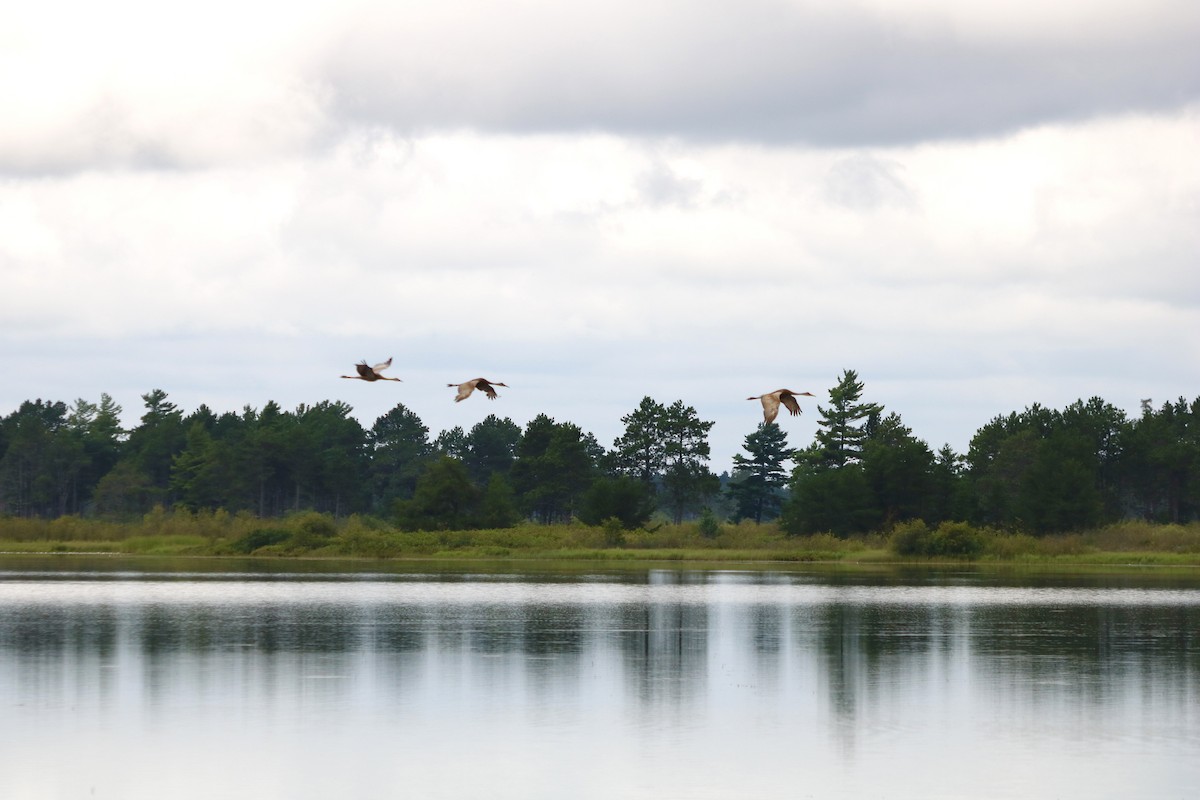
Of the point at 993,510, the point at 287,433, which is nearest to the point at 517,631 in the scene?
the point at 993,510

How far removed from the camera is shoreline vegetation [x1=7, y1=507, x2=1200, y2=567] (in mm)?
90438

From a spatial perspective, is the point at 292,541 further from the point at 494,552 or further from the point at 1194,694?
the point at 1194,694

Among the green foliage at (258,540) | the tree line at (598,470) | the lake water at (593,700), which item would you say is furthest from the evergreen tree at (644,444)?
the lake water at (593,700)

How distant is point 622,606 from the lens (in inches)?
1946

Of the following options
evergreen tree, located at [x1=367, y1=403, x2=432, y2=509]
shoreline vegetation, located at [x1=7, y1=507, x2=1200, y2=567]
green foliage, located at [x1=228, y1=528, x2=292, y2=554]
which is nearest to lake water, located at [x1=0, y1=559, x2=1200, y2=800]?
shoreline vegetation, located at [x1=7, y1=507, x2=1200, y2=567]

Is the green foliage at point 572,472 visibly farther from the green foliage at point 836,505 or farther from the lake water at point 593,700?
the lake water at point 593,700

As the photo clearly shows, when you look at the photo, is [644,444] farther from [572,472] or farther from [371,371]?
[371,371]

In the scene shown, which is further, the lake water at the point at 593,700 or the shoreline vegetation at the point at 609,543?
the shoreline vegetation at the point at 609,543

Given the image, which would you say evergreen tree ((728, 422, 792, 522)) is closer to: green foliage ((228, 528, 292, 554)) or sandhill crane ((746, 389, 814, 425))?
green foliage ((228, 528, 292, 554))

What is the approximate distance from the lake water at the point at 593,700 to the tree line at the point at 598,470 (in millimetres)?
49874

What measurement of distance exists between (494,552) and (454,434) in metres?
82.9

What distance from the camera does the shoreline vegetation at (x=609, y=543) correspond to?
90.4m

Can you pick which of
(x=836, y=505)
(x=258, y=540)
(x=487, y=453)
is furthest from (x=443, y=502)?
(x=487, y=453)

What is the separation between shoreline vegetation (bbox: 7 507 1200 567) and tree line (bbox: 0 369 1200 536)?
1.69m
